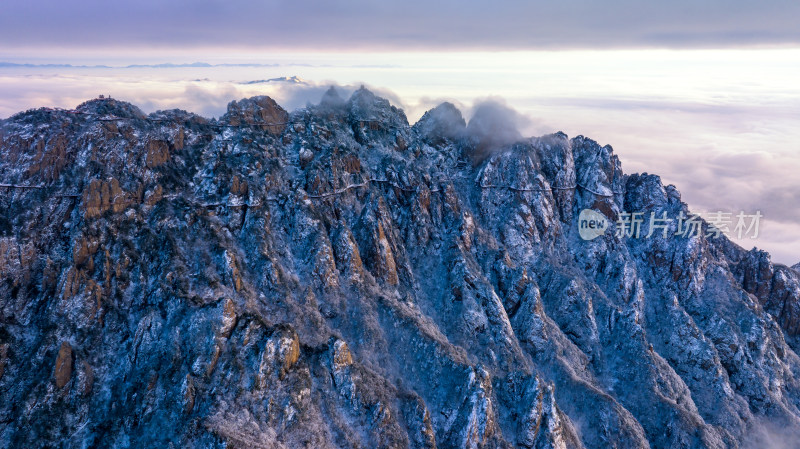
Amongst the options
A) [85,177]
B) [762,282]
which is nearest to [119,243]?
[85,177]

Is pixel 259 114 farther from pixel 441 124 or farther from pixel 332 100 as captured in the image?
pixel 441 124

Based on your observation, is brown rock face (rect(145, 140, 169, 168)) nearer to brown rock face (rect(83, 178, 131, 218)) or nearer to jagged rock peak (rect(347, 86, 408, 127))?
brown rock face (rect(83, 178, 131, 218))

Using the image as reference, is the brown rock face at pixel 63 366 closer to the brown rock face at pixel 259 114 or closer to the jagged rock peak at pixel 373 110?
the brown rock face at pixel 259 114

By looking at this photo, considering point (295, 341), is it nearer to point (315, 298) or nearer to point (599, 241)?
point (315, 298)

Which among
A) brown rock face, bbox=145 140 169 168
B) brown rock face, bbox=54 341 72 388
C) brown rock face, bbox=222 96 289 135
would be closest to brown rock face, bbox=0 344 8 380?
brown rock face, bbox=54 341 72 388

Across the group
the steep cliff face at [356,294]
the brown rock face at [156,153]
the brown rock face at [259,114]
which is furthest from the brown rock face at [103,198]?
the brown rock face at [259,114]
